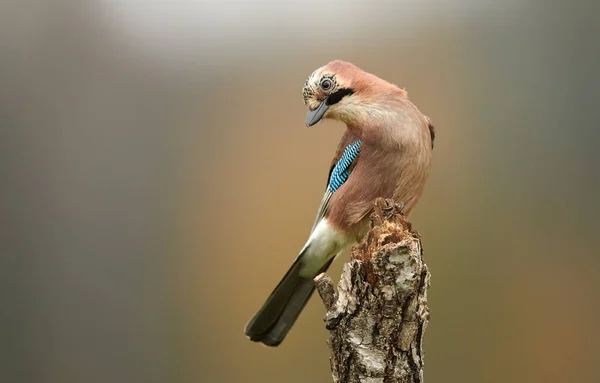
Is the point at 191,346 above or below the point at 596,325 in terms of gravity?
below

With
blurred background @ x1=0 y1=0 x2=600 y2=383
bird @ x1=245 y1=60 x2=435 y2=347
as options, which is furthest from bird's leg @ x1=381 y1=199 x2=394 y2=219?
blurred background @ x1=0 y1=0 x2=600 y2=383

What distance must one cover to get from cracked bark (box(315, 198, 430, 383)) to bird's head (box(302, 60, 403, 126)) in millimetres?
401

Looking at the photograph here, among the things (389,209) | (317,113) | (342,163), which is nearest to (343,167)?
(342,163)

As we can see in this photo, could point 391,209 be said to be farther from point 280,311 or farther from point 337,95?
point 280,311

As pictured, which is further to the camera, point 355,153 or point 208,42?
point 208,42

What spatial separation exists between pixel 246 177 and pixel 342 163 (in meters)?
0.65

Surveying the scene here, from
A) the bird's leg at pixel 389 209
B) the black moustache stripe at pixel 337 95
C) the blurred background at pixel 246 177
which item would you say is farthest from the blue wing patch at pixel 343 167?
the blurred background at pixel 246 177

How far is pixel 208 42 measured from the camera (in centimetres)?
222

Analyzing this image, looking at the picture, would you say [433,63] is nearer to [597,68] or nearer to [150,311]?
[597,68]

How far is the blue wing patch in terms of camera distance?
1.59 m

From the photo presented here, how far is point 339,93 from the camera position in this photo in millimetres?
1529

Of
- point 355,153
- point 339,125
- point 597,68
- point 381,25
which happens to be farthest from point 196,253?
point 597,68

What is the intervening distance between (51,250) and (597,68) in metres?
2.21

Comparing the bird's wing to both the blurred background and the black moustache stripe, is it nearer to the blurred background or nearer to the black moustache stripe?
the black moustache stripe
